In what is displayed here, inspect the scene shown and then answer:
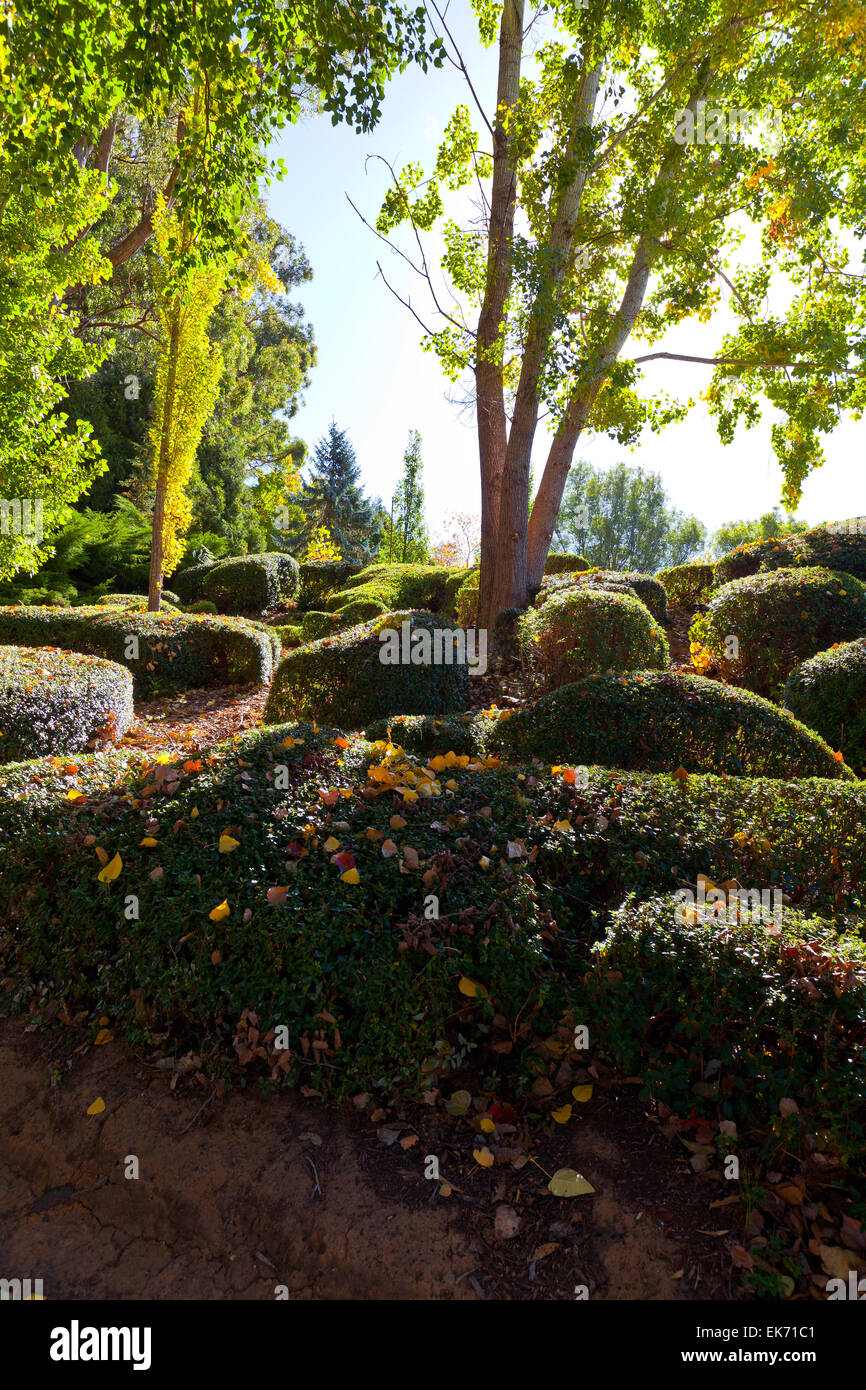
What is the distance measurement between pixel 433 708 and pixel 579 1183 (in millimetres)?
4574

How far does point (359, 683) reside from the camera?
6559mm

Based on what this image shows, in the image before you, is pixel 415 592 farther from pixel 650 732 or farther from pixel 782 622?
pixel 650 732

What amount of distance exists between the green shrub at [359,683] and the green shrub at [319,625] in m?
5.23

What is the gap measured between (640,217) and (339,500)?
25418mm

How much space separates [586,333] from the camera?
8.62 metres

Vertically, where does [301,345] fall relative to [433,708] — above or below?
above

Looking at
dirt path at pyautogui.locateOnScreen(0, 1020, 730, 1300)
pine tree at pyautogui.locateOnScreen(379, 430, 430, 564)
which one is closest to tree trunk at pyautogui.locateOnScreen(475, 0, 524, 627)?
dirt path at pyautogui.locateOnScreen(0, 1020, 730, 1300)

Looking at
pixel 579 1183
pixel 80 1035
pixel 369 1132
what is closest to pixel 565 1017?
pixel 579 1183

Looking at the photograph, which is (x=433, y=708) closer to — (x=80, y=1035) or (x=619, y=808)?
(x=619, y=808)

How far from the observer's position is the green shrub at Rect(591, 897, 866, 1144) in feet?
7.58

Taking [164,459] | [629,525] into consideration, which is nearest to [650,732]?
[164,459]

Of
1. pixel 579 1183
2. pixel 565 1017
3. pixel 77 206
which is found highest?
pixel 77 206

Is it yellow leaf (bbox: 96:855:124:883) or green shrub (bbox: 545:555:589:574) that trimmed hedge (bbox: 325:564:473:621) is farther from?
yellow leaf (bbox: 96:855:124:883)

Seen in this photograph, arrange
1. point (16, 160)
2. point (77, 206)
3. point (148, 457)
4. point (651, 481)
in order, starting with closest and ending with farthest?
1. point (16, 160)
2. point (77, 206)
3. point (148, 457)
4. point (651, 481)
